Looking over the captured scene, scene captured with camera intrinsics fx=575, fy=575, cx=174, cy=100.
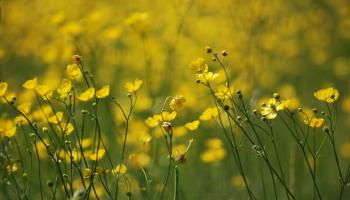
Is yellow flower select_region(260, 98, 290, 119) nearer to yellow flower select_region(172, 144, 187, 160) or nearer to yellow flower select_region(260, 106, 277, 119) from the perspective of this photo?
yellow flower select_region(260, 106, 277, 119)

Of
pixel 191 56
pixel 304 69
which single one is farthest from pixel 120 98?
pixel 304 69

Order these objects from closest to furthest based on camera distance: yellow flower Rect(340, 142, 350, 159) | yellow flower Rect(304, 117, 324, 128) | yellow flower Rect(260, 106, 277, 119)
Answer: yellow flower Rect(304, 117, 324, 128) < yellow flower Rect(260, 106, 277, 119) < yellow flower Rect(340, 142, 350, 159)

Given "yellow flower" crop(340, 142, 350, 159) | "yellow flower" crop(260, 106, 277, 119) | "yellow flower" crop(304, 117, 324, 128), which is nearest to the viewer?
"yellow flower" crop(304, 117, 324, 128)

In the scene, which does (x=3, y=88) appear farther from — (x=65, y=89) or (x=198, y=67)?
(x=198, y=67)

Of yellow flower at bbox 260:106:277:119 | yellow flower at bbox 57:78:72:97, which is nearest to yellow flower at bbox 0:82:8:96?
yellow flower at bbox 57:78:72:97

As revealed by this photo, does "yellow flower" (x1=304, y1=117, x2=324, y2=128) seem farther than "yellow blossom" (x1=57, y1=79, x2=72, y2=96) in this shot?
No

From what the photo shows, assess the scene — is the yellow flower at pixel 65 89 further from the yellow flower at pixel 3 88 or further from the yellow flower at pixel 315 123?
the yellow flower at pixel 315 123

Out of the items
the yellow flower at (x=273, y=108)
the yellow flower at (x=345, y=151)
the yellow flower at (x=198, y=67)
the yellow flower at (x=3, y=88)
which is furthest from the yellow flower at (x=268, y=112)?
the yellow flower at (x=345, y=151)

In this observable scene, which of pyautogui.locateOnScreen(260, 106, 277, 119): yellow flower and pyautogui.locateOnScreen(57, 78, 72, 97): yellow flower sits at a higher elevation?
pyautogui.locateOnScreen(57, 78, 72, 97): yellow flower

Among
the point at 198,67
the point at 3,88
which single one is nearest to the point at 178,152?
the point at 198,67

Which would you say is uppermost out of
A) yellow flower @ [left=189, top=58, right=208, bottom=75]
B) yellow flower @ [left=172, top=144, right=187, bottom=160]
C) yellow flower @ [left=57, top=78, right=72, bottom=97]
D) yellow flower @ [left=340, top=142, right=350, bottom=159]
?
yellow flower @ [left=340, top=142, right=350, bottom=159]

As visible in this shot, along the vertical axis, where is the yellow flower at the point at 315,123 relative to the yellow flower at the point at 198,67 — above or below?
below

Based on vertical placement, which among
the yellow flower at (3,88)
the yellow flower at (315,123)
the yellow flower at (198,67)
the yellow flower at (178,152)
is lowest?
the yellow flower at (315,123)

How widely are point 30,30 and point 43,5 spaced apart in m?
0.73
